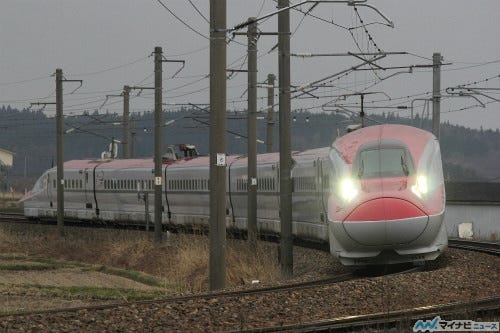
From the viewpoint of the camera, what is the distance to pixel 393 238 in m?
18.4

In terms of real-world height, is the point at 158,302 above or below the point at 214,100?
below

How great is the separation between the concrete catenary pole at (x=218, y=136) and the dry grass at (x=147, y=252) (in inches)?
115

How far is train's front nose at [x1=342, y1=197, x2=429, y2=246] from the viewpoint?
59.8 feet

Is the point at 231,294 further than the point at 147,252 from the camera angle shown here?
No

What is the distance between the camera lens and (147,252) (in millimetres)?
36812

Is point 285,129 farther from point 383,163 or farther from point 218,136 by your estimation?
point 383,163

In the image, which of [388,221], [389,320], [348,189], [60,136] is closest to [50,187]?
[60,136]

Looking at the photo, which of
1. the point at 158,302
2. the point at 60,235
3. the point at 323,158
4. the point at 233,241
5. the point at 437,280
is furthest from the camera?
the point at 60,235

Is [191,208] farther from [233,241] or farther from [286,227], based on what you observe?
[286,227]

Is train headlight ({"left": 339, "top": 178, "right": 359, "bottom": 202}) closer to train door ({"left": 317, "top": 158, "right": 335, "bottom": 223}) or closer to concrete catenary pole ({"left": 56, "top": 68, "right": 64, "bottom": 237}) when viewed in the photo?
train door ({"left": 317, "top": 158, "right": 335, "bottom": 223})

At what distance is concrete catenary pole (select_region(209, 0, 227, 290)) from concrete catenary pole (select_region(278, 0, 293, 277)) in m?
4.94

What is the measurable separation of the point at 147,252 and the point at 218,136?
18.0m

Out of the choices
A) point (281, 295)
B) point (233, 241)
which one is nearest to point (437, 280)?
point (281, 295)

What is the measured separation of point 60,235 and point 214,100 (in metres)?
29.0
